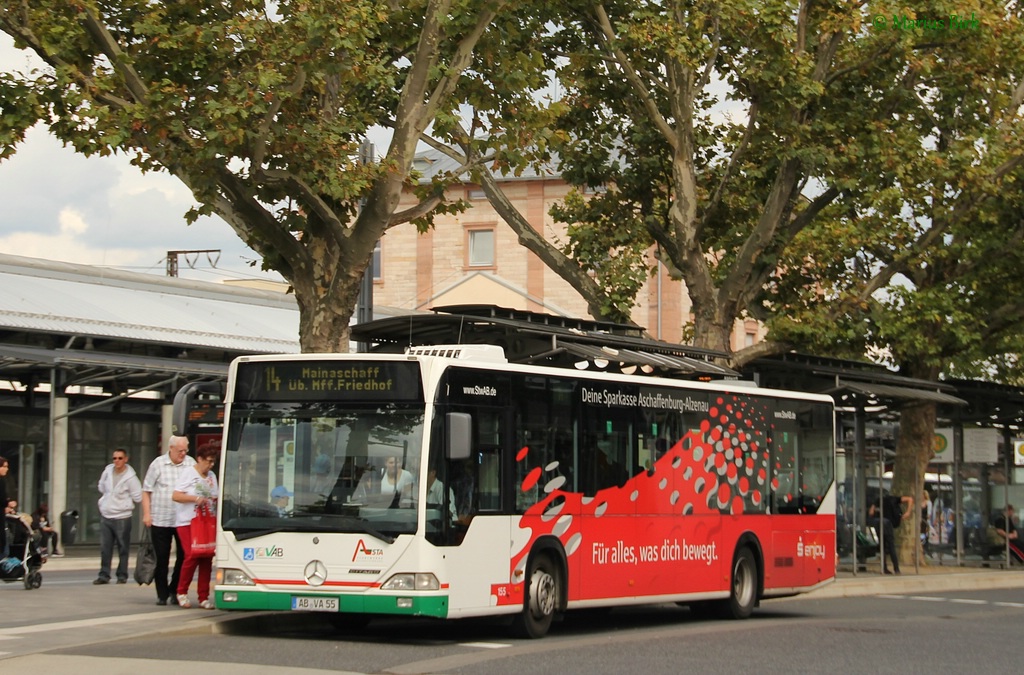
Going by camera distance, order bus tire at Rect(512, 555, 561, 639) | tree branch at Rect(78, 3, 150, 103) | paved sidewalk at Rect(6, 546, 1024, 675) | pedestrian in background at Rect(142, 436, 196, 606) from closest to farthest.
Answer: paved sidewalk at Rect(6, 546, 1024, 675) → bus tire at Rect(512, 555, 561, 639) → tree branch at Rect(78, 3, 150, 103) → pedestrian in background at Rect(142, 436, 196, 606)

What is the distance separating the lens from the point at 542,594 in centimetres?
1605

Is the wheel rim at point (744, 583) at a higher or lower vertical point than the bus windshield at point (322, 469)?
lower

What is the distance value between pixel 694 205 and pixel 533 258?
126 ft

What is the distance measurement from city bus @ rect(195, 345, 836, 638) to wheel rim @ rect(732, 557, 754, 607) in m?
1.52

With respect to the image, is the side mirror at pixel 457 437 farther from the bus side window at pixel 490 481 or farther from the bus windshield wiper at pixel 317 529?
the bus windshield wiper at pixel 317 529

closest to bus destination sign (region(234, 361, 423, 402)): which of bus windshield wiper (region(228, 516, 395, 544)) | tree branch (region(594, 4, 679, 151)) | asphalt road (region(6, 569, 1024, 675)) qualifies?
bus windshield wiper (region(228, 516, 395, 544))

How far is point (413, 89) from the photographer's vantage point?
58.2ft

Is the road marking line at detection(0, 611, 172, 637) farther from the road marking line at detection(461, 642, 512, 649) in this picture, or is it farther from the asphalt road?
the road marking line at detection(461, 642, 512, 649)

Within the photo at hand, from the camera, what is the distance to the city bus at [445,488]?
1460 cm

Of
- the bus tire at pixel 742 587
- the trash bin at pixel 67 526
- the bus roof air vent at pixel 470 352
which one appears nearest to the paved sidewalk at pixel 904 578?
the trash bin at pixel 67 526

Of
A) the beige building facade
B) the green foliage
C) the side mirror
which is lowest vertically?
the side mirror

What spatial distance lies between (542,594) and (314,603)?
246 cm

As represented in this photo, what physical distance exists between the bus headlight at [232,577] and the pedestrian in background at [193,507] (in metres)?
1.55

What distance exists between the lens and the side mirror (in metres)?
14.6
